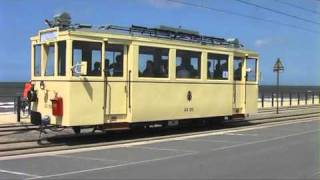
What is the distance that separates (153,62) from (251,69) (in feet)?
21.7

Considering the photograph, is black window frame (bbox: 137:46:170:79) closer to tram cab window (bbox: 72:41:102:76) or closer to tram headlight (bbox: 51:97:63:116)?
tram cab window (bbox: 72:41:102:76)

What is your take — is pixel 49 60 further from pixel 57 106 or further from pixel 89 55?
pixel 57 106

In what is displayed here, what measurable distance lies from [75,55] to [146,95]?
2.77 m

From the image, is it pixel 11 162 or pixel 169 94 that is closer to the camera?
pixel 11 162

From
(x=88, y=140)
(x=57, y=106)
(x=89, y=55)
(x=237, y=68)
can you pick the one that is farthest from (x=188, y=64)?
(x=57, y=106)

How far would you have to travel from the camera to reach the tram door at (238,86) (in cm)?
2260

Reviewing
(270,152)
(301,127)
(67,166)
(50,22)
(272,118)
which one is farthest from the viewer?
(272,118)

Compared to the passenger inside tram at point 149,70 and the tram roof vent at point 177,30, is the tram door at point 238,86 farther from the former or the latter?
the passenger inside tram at point 149,70

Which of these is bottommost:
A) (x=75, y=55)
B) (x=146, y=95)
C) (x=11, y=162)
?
(x=11, y=162)

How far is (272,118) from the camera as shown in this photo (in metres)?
28.1

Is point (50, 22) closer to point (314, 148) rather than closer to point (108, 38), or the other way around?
point (108, 38)

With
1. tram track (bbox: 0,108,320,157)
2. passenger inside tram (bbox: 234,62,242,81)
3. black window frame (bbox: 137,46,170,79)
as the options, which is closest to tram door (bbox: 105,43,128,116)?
black window frame (bbox: 137,46,170,79)

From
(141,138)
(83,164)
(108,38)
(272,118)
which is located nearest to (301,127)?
(272,118)

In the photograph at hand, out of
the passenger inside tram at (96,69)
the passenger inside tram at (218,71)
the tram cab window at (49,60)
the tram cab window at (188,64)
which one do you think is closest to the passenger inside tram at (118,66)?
the passenger inside tram at (96,69)
